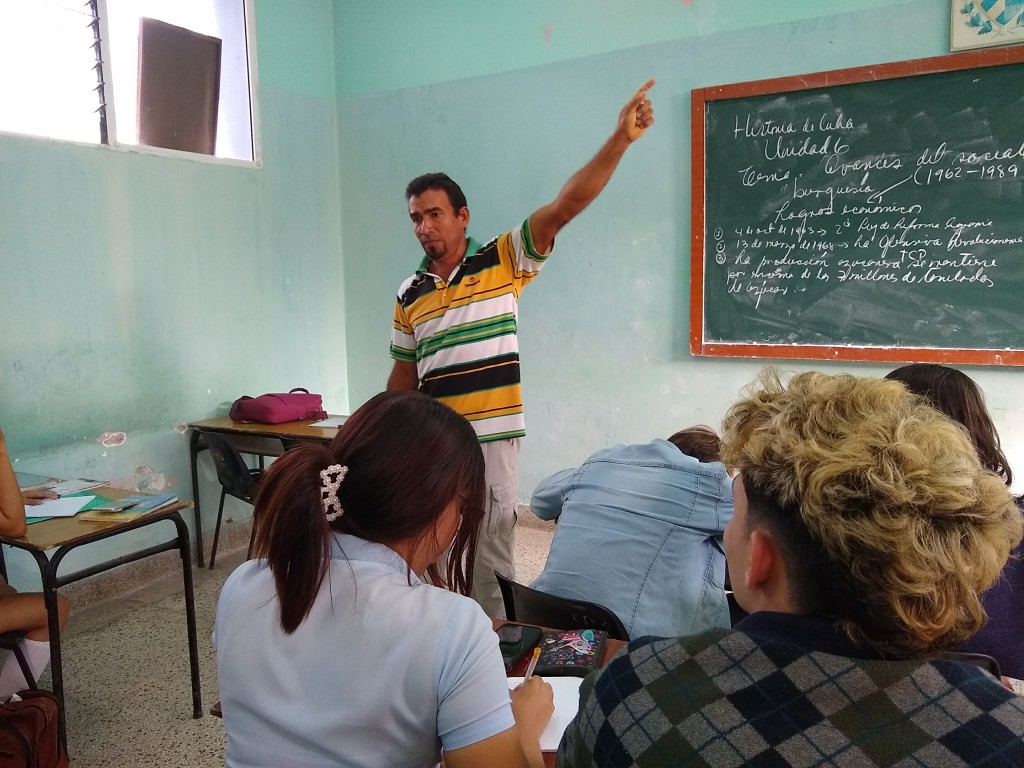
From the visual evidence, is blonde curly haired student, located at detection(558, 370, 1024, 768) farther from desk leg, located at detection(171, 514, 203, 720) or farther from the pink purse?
the pink purse

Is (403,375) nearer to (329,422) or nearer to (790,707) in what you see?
A: (329,422)

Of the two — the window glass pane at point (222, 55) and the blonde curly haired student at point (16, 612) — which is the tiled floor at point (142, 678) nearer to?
the blonde curly haired student at point (16, 612)

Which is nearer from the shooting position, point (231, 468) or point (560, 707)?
point (560, 707)

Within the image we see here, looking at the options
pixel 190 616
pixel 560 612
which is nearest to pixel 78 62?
pixel 190 616

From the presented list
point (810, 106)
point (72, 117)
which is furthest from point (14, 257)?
point (810, 106)

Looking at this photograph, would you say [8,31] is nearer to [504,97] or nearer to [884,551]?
[504,97]

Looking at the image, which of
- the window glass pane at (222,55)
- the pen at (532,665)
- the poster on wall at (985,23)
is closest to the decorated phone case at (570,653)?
→ the pen at (532,665)

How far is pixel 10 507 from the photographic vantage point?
2.08m

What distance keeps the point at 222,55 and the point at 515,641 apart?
3.57m

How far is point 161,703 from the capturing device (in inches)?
98.2

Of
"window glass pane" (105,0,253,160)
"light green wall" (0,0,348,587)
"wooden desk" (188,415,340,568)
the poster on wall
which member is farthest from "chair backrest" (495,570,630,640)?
"window glass pane" (105,0,253,160)

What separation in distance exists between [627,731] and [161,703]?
226cm

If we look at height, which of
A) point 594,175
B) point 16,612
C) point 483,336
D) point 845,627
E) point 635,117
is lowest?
point 16,612

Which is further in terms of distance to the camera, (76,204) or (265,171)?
(265,171)
